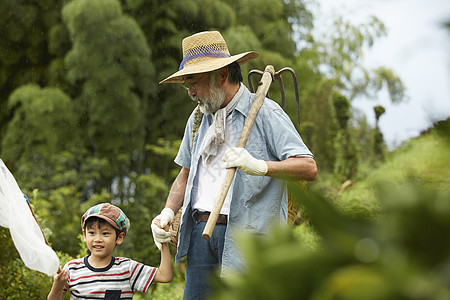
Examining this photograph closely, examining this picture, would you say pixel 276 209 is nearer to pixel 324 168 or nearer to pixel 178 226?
pixel 178 226

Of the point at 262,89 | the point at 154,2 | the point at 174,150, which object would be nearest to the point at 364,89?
the point at 154,2

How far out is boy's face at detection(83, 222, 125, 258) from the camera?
2293 millimetres

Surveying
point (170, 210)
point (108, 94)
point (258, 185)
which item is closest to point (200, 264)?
point (170, 210)

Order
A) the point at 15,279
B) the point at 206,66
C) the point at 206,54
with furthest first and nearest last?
the point at 15,279
the point at 206,54
the point at 206,66

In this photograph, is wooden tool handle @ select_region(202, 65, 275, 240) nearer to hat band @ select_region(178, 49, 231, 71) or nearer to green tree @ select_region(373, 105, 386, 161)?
hat band @ select_region(178, 49, 231, 71)

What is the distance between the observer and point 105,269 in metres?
2.27

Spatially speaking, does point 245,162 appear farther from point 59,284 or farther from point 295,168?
point 59,284

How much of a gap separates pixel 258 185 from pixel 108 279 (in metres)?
0.71

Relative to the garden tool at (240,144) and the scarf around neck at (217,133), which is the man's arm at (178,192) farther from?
the garden tool at (240,144)

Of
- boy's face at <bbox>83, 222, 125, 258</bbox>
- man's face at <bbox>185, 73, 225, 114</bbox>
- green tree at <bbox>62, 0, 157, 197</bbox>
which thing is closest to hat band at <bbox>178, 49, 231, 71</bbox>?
man's face at <bbox>185, 73, 225, 114</bbox>

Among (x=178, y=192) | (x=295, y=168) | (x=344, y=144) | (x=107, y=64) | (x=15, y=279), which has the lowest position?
(x=344, y=144)

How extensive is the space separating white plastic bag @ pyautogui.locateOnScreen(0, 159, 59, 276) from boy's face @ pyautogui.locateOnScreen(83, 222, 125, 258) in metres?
0.23

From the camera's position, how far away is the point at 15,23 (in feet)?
28.3

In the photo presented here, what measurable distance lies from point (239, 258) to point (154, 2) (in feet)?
23.2
